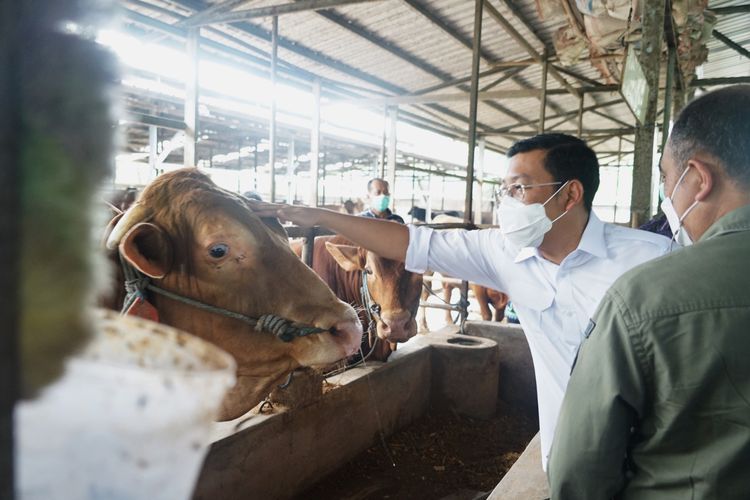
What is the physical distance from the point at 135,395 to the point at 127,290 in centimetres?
140

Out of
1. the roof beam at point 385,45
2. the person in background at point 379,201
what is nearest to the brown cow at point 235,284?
the person in background at point 379,201

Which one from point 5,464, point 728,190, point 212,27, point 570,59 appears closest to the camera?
point 5,464

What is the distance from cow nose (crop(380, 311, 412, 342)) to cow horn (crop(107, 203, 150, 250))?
2.72 meters

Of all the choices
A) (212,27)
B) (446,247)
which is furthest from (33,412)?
(212,27)

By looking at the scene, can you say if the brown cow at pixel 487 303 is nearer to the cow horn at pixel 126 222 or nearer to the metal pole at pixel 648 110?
the metal pole at pixel 648 110

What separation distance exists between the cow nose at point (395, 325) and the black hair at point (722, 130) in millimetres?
2920

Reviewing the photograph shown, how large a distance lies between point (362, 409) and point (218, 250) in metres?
2.32

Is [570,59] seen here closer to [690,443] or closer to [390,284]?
[390,284]

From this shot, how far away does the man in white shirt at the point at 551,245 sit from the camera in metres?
2.27

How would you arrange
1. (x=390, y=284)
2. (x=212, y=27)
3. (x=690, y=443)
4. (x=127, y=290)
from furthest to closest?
(x=212, y=27)
(x=390, y=284)
(x=127, y=290)
(x=690, y=443)

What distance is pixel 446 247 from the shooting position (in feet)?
8.66

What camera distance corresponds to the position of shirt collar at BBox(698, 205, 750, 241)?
1.34 metres

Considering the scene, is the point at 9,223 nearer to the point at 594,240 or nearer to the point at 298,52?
the point at 594,240

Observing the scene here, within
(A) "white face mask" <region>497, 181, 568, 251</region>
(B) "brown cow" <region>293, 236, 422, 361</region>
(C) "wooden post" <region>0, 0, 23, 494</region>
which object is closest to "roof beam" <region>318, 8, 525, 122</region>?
(B) "brown cow" <region>293, 236, 422, 361</region>
